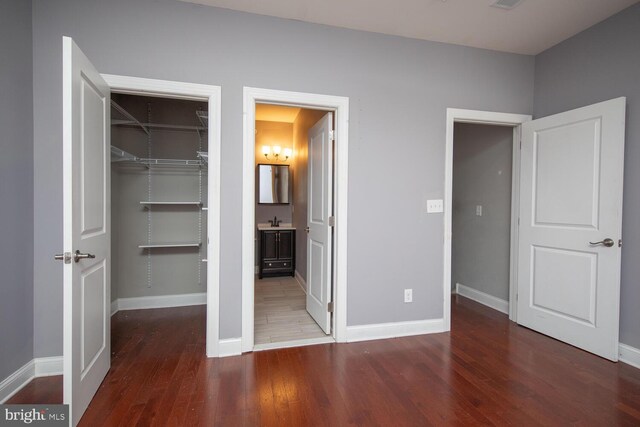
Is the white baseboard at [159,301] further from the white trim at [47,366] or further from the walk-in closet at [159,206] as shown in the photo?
the white trim at [47,366]

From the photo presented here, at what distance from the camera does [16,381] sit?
194 centimetres

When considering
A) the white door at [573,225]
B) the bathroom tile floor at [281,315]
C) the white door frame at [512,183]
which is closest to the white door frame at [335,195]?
the bathroom tile floor at [281,315]

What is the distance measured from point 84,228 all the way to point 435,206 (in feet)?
8.76

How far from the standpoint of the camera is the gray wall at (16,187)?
6.04 feet

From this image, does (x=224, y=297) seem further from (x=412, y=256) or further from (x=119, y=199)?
(x=119, y=199)

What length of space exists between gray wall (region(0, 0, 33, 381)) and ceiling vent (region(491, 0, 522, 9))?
3309 millimetres

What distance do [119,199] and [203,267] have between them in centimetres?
119

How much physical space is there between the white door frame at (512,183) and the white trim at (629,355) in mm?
866

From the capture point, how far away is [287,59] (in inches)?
98.9

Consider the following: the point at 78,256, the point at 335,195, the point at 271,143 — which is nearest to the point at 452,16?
the point at 335,195

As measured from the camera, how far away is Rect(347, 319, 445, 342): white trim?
106 inches

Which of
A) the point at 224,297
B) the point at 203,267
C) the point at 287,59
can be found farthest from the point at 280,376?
the point at 287,59

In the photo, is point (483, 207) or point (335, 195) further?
point (483, 207)

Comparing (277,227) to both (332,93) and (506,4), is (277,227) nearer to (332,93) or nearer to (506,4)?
(332,93)
